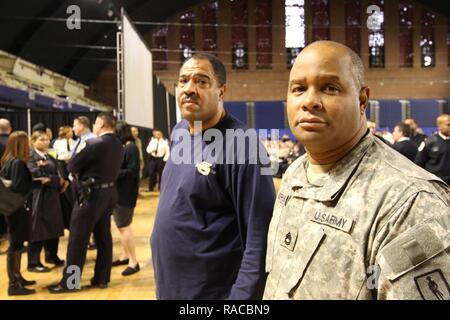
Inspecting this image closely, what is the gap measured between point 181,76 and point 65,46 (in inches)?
547

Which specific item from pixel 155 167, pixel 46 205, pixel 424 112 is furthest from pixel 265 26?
pixel 424 112

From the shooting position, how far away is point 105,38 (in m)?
15.6

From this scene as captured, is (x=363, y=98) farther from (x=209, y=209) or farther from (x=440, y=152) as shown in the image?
(x=440, y=152)

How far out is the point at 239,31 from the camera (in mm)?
3158

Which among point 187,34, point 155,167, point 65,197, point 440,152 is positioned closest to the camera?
point 440,152

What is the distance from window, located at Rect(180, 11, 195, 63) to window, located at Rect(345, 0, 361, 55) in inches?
46.5

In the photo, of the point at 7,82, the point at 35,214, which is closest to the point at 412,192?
the point at 35,214

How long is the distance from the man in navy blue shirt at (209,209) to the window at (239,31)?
614 millimetres

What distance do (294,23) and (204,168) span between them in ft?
3.58

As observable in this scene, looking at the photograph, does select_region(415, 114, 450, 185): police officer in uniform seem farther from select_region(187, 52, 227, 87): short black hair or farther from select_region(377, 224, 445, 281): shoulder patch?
select_region(377, 224, 445, 281): shoulder patch

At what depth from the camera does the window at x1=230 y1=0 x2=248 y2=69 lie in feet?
6.89
